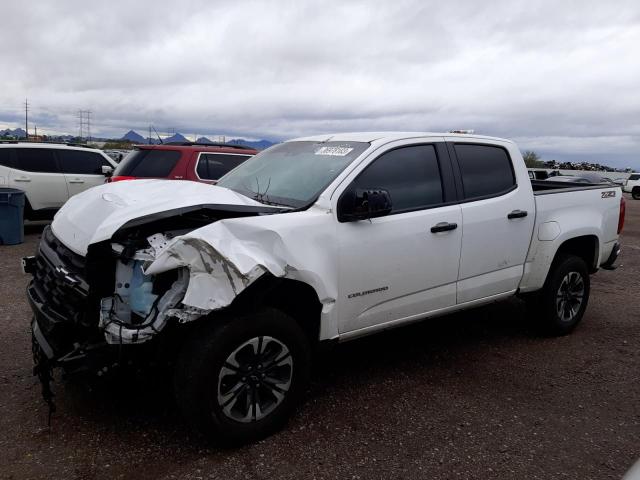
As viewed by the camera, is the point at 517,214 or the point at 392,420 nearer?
the point at 392,420

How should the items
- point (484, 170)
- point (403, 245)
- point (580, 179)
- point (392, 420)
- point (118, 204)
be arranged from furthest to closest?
1. point (580, 179)
2. point (484, 170)
3. point (403, 245)
4. point (392, 420)
5. point (118, 204)

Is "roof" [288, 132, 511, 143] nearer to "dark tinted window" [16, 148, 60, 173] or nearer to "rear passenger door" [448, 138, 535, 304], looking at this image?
"rear passenger door" [448, 138, 535, 304]

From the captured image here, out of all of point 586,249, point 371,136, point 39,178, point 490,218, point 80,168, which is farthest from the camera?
point 80,168

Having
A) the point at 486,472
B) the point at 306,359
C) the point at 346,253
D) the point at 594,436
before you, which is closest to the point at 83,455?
the point at 306,359

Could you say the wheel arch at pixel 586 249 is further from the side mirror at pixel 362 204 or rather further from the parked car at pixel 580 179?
the side mirror at pixel 362 204

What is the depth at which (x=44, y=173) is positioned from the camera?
1015 centimetres

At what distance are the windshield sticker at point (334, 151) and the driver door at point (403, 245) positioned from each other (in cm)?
23

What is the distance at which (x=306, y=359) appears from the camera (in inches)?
124

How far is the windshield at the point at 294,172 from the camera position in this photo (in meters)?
3.53

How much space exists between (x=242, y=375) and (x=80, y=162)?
9.23 m

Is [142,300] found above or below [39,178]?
below

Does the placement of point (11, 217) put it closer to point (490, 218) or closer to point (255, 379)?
point (255, 379)

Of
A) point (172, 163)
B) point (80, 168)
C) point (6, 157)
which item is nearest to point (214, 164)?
point (172, 163)

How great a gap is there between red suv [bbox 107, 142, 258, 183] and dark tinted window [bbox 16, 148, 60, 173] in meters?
2.83
